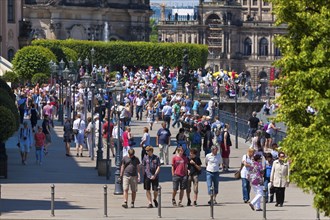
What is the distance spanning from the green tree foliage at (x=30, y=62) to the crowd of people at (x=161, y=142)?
212 inches

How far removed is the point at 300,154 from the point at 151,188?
11374 mm

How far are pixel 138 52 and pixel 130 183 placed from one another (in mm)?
95315

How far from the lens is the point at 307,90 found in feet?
106

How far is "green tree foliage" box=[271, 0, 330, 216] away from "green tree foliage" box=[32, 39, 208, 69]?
3653 inches

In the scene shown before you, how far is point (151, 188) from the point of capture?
43.0m

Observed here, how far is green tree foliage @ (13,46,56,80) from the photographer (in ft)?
295

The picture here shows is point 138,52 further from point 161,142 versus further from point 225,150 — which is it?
point 225,150

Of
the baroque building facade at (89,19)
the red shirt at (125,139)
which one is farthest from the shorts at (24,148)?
the baroque building facade at (89,19)

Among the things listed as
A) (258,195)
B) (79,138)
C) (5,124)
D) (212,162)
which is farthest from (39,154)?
(258,195)

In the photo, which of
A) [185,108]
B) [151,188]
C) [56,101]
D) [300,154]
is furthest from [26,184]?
[56,101]

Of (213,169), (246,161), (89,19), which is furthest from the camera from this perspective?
(89,19)

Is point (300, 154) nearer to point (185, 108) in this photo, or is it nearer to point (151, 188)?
point (151, 188)

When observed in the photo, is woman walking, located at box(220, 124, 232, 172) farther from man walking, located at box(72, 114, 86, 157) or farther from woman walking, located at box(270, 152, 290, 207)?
woman walking, located at box(270, 152, 290, 207)

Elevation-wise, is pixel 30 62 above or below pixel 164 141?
above
